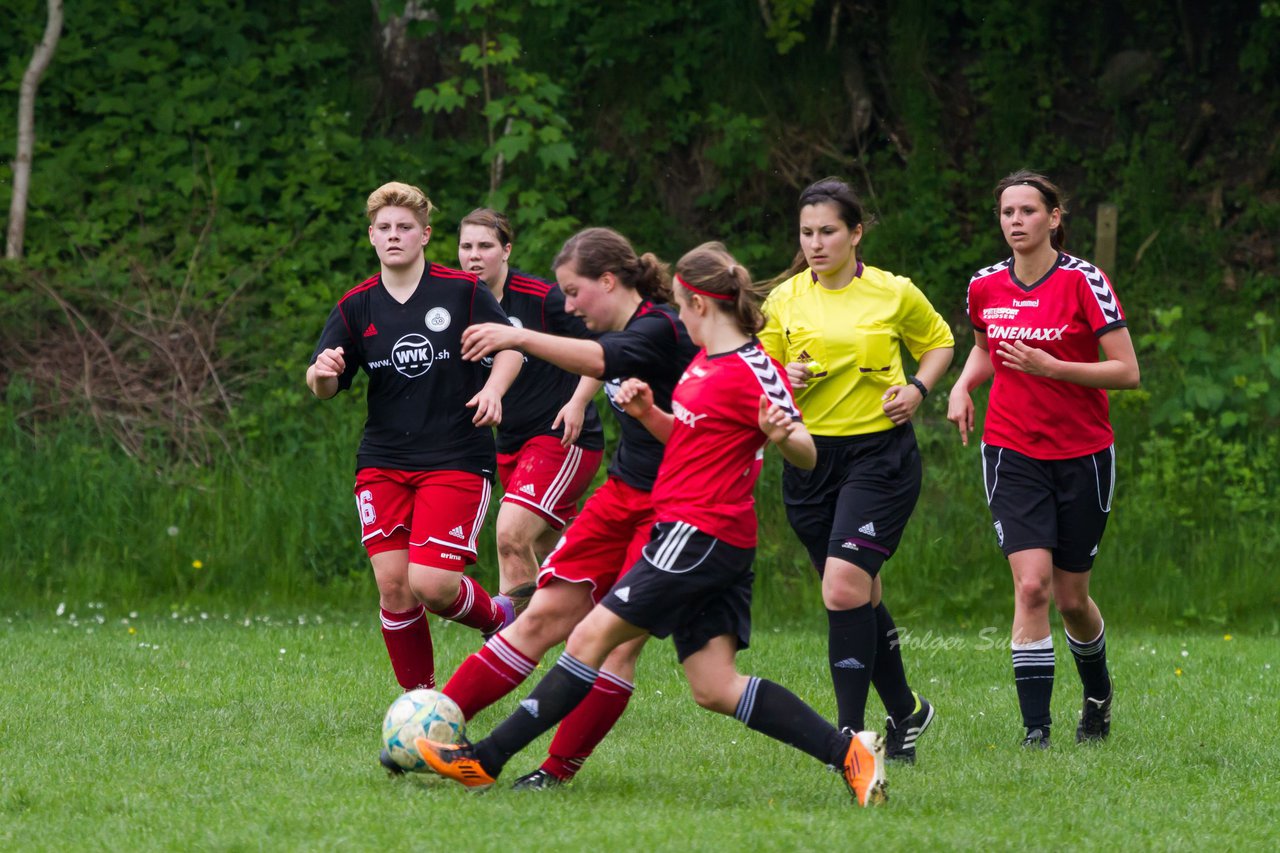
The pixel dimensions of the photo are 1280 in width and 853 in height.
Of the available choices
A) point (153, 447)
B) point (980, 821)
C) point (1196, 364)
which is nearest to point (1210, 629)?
point (1196, 364)

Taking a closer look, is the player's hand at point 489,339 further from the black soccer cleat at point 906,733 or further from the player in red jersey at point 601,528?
the black soccer cleat at point 906,733

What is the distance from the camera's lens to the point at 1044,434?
6258 millimetres

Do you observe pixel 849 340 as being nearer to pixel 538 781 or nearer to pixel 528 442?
pixel 538 781

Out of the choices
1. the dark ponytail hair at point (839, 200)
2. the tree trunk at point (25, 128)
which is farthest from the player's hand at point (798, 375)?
the tree trunk at point (25, 128)

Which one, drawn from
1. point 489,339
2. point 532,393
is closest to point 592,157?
point 532,393

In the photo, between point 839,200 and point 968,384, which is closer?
point 839,200

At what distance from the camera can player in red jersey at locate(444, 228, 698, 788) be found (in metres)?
5.18

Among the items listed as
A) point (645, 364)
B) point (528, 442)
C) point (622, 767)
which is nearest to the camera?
point (645, 364)

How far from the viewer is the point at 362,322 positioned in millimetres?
6480

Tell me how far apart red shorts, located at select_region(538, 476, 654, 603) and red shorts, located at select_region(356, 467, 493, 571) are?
3.55 feet

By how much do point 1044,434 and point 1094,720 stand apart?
1.22 meters

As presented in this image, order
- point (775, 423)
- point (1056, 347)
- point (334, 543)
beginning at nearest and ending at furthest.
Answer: point (775, 423) → point (1056, 347) → point (334, 543)

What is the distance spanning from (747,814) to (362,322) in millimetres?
2708

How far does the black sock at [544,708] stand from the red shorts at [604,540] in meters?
0.42
